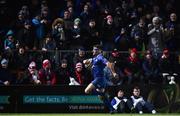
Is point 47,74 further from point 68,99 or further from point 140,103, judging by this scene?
point 140,103

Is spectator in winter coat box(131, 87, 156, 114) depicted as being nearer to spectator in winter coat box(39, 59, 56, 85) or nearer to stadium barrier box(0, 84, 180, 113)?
stadium barrier box(0, 84, 180, 113)

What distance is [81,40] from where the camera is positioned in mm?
18500

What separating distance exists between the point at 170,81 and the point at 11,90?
4.96 metres

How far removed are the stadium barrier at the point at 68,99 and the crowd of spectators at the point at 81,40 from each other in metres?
0.28

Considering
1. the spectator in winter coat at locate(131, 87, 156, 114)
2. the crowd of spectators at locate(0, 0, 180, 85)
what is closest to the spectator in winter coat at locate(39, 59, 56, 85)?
the crowd of spectators at locate(0, 0, 180, 85)

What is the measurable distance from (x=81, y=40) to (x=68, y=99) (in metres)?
2.03

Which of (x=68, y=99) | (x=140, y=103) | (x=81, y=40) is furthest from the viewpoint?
(x=81, y=40)

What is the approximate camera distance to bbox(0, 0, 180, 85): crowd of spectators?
17734 mm

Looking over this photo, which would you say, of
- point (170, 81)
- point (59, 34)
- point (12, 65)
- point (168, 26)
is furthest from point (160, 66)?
point (12, 65)

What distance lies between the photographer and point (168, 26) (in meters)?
19.2

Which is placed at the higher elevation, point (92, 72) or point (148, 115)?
point (92, 72)

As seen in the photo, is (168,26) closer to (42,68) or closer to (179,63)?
(179,63)

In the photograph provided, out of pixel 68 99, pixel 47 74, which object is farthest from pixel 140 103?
pixel 47 74

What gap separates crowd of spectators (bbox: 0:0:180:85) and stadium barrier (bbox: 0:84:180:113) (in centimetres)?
28
